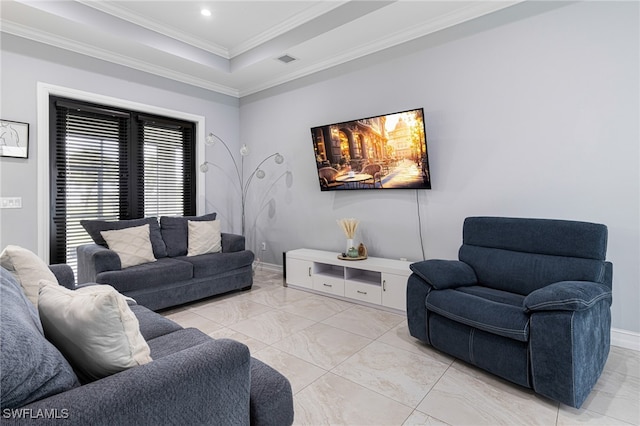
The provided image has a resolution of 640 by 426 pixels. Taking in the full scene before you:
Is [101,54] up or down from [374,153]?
up

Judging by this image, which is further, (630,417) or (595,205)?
(595,205)

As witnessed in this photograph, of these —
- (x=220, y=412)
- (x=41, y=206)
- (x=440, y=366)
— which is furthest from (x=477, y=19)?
(x=41, y=206)

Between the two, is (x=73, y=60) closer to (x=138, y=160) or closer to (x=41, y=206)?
(x=138, y=160)

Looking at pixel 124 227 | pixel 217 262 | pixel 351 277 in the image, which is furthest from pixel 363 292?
pixel 124 227

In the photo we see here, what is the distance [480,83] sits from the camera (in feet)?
10.2

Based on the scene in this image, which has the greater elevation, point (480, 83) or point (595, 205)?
point (480, 83)

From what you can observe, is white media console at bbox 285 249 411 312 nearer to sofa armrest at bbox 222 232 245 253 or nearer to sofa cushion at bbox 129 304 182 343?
sofa armrest at bbox 222 232 245 253

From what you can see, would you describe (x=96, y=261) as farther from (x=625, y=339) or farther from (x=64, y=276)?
(x=625, y=339)

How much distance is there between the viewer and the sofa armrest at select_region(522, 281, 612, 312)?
69.4 inches

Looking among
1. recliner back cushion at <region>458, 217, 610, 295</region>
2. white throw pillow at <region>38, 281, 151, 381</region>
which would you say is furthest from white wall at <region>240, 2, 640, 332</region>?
white throw pillow at <region>38, 281, 151, 381</region>

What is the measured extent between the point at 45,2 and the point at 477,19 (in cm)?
401

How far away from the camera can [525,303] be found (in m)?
1.92

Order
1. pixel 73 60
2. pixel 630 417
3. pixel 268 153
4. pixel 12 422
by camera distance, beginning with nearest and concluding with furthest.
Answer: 1. pixel 12 422
2. pixel 630 417
3. pixel 73 60
4. pixel 268 153

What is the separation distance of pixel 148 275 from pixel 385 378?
240 centimetres
